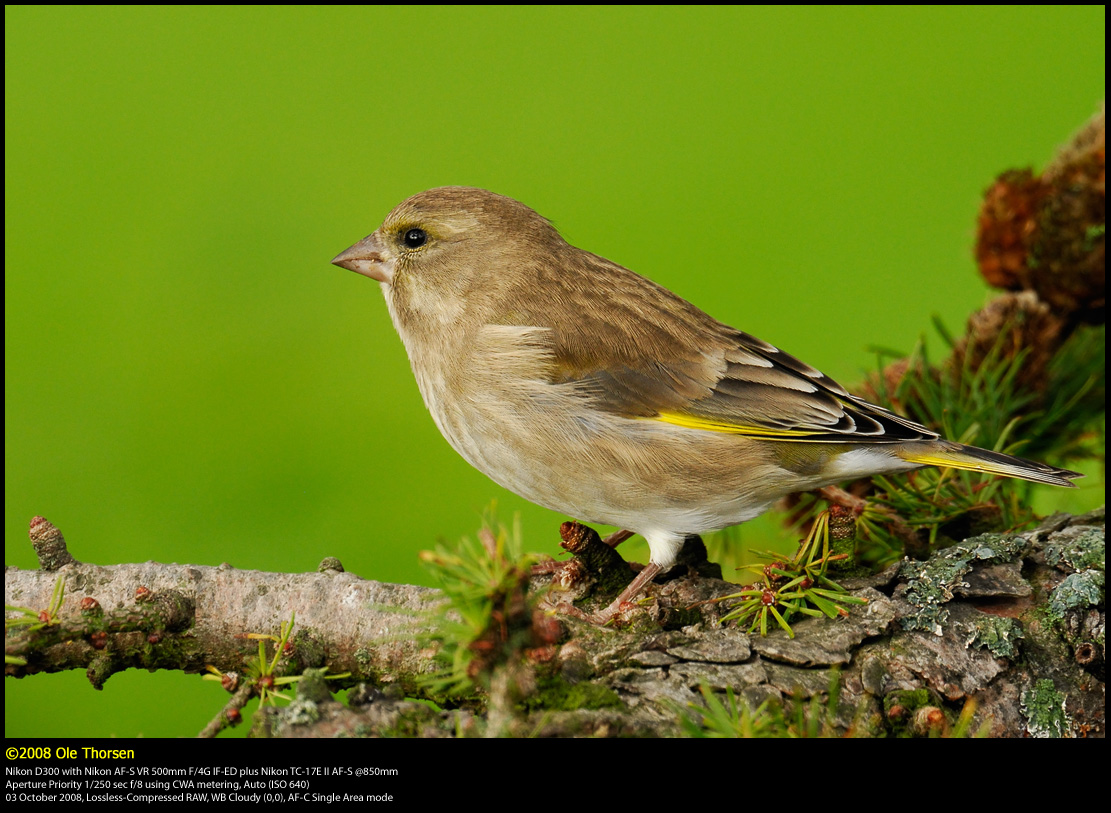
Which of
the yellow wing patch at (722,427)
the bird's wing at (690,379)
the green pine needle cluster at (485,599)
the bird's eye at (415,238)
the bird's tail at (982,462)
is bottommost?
the green pine needle cluster at (485,599)

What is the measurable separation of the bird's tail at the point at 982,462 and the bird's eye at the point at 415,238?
6.60ft

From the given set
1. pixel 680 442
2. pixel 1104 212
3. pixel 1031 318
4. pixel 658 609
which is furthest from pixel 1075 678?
pixel 1104 212

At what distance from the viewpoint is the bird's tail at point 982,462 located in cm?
307

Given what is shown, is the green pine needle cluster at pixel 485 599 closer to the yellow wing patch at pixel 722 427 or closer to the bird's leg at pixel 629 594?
the bird's leg at pixel 629 594

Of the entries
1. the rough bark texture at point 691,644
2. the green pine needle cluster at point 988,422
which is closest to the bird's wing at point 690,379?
the green pine needle cluster at point 988,422

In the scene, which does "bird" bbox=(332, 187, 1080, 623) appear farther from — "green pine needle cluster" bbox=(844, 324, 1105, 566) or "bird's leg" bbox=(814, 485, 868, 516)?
"green pine needle cluster" bbox=(844, 324, 1105, 566)

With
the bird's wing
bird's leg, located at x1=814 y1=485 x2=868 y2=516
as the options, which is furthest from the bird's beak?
bird's leg, located at x1=814 y1=485 x2=868 y2=516

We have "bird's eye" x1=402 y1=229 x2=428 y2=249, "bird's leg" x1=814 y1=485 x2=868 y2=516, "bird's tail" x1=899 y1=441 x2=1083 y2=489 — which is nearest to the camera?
"bird's tail" x1=899 y1=441 x2=1083 y2=489

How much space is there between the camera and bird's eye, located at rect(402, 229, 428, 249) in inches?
147

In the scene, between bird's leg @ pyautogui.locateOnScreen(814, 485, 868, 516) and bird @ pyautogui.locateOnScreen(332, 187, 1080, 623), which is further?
bird's leg @ pyautogui.locateOnScreen(814, 485, 868, 516)

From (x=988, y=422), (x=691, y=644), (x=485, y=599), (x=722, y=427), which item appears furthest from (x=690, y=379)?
(x=485, y=599)

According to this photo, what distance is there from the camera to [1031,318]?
4016mm

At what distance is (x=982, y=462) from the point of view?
3.18 metres
